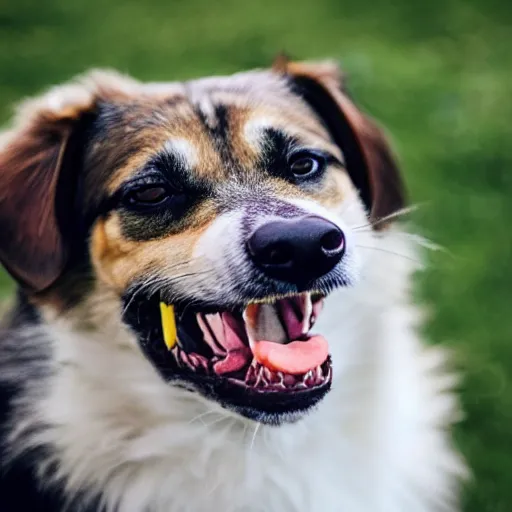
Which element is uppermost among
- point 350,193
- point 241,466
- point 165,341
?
point 350,193

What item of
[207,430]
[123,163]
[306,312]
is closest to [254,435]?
[207,430]

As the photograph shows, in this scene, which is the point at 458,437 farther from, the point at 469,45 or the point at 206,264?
the point at 469,45

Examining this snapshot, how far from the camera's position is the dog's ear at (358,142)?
273 centimetres

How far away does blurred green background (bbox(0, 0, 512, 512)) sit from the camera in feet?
12.5

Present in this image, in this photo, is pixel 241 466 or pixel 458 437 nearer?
pixel 241 466

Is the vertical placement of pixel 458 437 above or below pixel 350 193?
below

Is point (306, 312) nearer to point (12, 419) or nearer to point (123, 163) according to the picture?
point (123, 163)

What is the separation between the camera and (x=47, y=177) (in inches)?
97.3

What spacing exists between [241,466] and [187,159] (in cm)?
84

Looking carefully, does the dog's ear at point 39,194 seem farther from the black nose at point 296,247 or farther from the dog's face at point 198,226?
the black nose at point 296,247

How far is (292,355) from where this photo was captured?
2.36 metres

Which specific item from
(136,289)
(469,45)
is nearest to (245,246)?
(136,289)

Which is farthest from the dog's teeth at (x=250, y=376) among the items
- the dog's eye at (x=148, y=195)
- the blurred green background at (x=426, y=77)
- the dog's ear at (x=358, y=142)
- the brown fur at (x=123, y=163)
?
the blurred green background at (x=426, y=77)

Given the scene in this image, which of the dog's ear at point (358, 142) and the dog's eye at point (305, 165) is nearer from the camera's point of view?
the dog's eye at point (305, 165)
